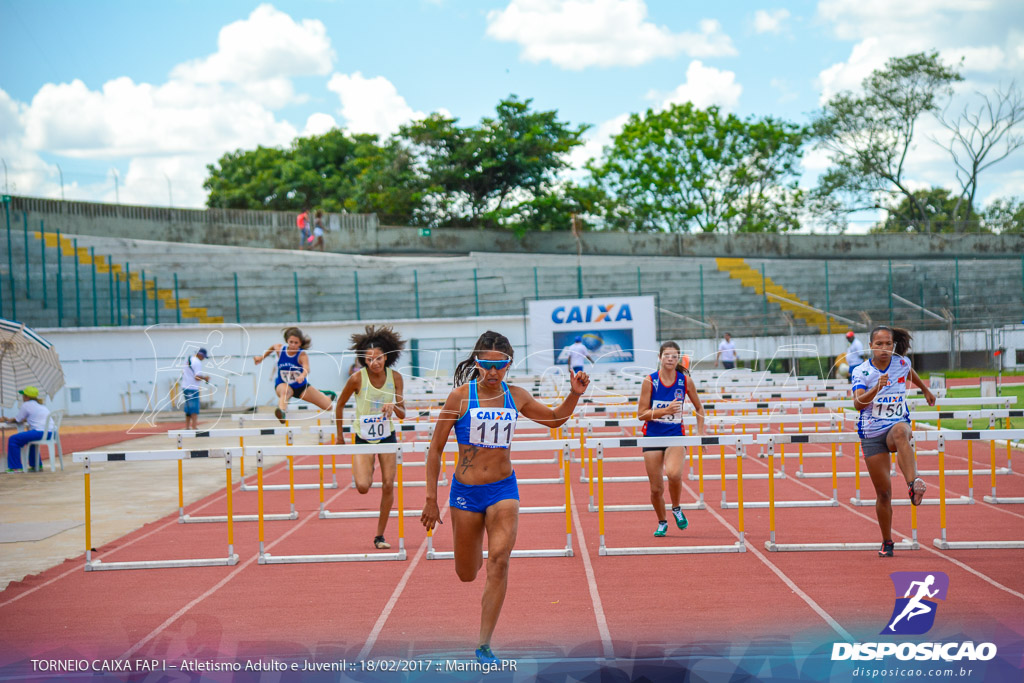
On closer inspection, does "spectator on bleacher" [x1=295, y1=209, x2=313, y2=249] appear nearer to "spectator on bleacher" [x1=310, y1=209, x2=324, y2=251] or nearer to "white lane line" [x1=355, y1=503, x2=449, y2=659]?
"spectator on bleacher" [x1=310, y1=209, x2=324, y2=251]

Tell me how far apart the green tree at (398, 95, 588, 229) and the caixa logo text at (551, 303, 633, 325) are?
2098cm

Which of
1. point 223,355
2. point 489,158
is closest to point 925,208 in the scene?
point 489,158

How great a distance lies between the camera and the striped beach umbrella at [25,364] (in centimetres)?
1548

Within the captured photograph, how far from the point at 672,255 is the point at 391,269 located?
1545cm

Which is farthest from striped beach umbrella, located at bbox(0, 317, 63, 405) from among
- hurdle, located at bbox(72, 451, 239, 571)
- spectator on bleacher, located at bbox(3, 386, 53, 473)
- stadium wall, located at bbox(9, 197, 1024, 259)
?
stadium wall, located at bbox(9, 197, 1024, 259)

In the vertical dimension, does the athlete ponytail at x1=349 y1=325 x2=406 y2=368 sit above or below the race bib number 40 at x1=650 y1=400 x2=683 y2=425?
above

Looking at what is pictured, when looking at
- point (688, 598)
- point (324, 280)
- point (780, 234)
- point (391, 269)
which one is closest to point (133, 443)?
point (688, 598)

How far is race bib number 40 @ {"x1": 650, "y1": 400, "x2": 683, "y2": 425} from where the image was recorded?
9.02 meters

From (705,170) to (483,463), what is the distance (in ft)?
161

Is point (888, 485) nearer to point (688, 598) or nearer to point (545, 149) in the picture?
point (688, 598)

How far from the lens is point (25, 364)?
53.2 feet

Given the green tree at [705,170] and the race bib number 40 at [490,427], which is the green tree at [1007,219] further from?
the race bib number 40 at [490,427]

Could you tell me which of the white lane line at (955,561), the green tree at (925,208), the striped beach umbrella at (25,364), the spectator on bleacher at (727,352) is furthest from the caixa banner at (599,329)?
the green tree at (925,208)

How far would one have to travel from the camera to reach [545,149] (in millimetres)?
48844
